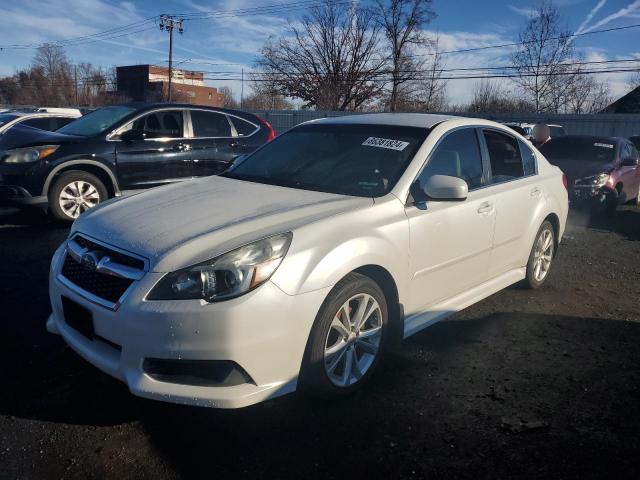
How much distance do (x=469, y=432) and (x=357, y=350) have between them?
76 cm

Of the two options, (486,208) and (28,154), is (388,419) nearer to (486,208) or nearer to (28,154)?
(486,208)

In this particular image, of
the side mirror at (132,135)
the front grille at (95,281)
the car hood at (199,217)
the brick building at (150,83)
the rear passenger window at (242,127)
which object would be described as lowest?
the front grille at (95,281)

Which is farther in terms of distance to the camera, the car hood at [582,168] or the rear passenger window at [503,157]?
the car hood at [582,168]

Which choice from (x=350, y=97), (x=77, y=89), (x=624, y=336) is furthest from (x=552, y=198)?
(x=77, y=89)

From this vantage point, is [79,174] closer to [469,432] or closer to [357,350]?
[357,350]

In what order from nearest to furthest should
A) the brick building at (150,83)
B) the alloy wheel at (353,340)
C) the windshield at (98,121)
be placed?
the alloy wheel at (353,340)
the windshield at (98,121)
the brick building at (150,83)

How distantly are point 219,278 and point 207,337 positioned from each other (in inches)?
11.1

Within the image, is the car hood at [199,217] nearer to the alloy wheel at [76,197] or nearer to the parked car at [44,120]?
the alloy wheel at [76,197]

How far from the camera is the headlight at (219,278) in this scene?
8.27ft

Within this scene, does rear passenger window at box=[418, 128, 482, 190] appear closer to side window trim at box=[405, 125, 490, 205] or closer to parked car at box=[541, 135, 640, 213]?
side window trim at box=[405, 125, 490, 205]

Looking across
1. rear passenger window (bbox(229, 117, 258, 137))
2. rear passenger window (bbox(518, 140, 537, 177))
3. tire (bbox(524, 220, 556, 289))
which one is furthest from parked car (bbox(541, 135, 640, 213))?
rear passenger window (bbox(229, 117, 258, 137))

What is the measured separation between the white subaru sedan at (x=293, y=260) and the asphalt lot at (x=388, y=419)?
0.85 feet

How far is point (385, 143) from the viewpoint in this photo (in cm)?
384

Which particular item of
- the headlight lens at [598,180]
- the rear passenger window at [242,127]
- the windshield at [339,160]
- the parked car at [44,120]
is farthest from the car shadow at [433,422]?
the parked car at [44,120]
